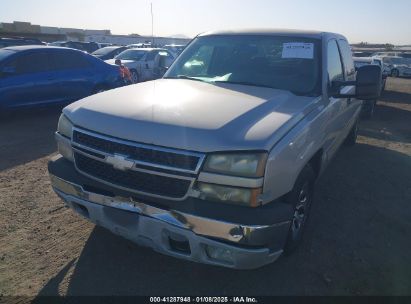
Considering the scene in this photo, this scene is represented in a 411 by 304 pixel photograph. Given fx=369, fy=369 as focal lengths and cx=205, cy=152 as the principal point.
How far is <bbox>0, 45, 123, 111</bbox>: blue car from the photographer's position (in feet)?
25.0

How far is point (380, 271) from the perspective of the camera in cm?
318

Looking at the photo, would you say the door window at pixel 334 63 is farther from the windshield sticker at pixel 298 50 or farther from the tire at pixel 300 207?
the tire at pixel 300 207

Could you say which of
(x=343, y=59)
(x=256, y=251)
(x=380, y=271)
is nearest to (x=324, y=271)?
(x=380, y=271)

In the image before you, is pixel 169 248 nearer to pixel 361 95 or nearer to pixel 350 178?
pixel 361 95

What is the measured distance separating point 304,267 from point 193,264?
37.8 inches

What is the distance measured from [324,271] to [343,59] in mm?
2876

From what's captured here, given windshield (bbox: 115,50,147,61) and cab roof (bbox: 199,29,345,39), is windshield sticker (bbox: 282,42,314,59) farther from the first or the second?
windshield (bbox: 115,50,147,61)

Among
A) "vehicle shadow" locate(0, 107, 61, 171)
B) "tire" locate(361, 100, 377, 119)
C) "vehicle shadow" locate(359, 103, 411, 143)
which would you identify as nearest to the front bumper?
"vehicle shadow" locate(0, 107, 61, 171)

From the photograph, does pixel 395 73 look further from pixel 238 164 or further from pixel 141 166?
pixel 141 166

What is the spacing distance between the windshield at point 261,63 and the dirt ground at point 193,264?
155 centimetres

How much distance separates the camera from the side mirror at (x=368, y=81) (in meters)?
3.39

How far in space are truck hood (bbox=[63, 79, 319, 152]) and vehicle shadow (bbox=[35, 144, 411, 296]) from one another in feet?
3.90

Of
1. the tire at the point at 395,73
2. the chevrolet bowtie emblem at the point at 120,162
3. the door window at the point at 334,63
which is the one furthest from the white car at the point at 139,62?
the tire at the point at 395,73

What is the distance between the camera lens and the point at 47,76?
26.9ft
